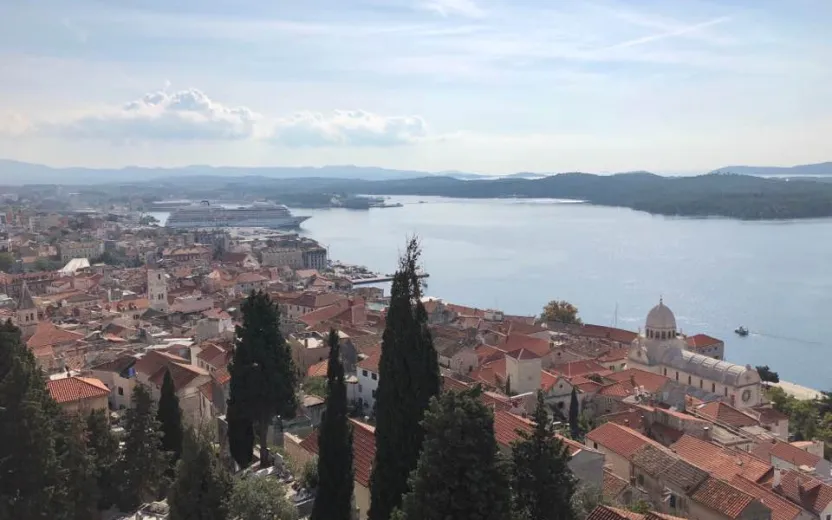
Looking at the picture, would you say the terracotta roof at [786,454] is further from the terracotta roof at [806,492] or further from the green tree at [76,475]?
the green tree at [76,475]

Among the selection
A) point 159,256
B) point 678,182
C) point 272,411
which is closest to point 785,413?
point 272,411

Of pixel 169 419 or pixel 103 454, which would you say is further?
pixel 169 419

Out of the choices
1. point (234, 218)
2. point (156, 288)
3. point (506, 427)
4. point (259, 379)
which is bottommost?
point (234, 218)

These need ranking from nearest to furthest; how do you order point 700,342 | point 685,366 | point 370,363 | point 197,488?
1. point 197,488
2. point 370,363
3. point 685,366
4. point 700,342

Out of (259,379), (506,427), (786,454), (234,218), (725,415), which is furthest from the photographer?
(234,218)

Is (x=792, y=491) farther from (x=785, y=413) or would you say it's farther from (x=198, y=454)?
(x=785, y=413)

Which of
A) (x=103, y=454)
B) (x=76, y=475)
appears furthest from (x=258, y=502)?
(x=103, y=454)

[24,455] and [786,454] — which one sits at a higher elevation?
[24,455]

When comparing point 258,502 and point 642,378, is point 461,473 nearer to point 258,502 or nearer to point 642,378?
point 258,502
